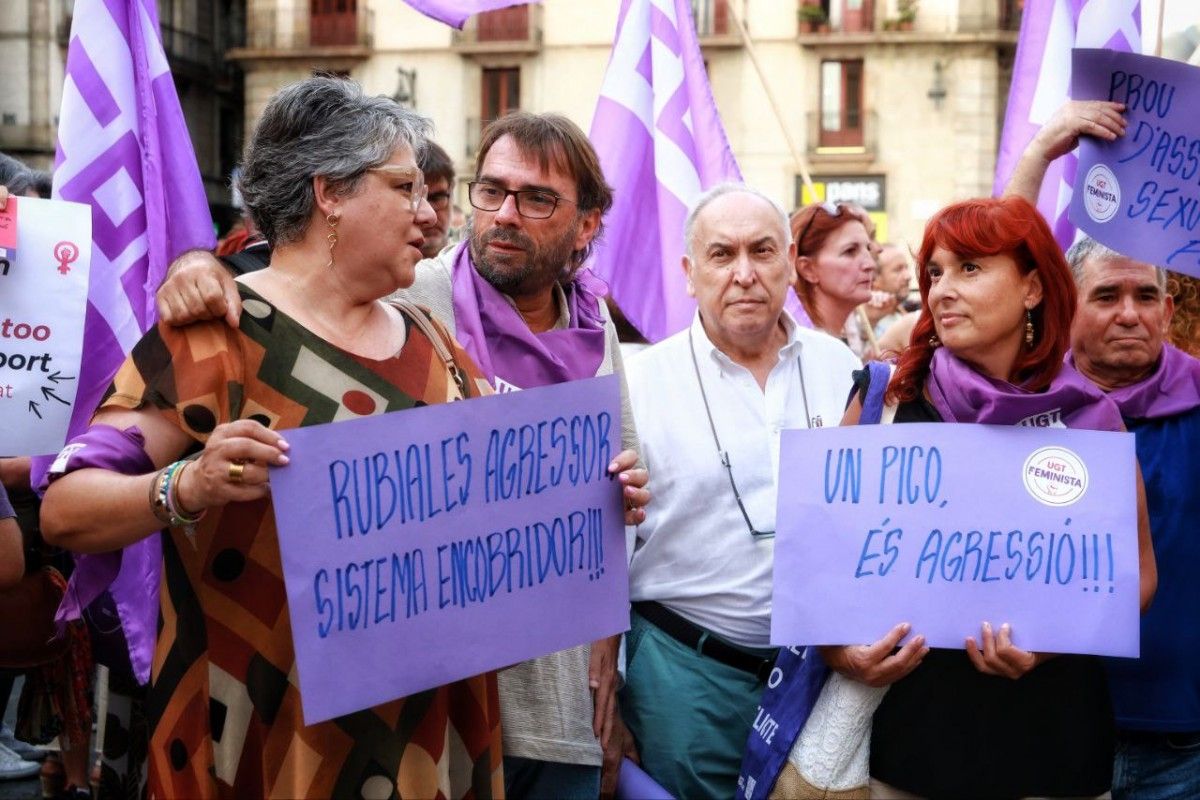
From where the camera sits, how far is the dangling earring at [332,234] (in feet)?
8.23

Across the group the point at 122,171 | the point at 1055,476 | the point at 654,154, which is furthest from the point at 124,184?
the point at 1055,476

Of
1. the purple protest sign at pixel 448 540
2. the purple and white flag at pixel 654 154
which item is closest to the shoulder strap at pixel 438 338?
the purple protest sign at pixel 448 540

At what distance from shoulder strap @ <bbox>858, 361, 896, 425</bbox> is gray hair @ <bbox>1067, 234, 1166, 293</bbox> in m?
0.67

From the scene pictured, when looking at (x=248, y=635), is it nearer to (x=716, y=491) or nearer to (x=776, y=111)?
(x=716, y=491)

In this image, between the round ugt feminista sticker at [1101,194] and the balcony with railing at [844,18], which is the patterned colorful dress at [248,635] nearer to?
the round ugt feminista sticker at [1101,194]

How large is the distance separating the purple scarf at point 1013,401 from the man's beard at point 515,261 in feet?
2.98

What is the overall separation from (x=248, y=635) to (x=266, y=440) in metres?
0.41

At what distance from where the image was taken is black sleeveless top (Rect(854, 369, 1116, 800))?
2.81m

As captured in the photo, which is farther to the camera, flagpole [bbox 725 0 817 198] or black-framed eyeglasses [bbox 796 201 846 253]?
flagpole [bbox 725 0 817 198]

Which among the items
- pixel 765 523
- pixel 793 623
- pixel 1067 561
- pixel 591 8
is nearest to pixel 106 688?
pixel 765 523

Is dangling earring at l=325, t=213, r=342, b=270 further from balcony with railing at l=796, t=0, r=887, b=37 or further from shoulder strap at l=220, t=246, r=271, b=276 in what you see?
balcony with railing at l=796, t=0, r=887, b=37

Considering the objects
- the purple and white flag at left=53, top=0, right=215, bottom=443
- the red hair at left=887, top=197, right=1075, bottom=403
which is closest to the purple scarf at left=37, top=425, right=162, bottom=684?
the purple and white flag at left=53, top=0, right=215, bottom=443

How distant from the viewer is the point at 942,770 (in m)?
2.82

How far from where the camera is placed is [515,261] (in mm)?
3314
